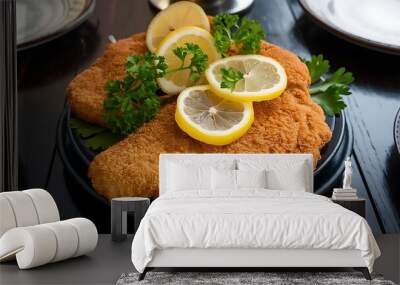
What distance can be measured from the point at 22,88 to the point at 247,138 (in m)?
1.85

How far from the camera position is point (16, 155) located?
571 centimetres

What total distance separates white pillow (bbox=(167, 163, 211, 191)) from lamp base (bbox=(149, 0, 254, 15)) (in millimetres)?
1292

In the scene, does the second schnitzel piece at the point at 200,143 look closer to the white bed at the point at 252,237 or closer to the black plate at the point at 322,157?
the black plate at the point at 322,157

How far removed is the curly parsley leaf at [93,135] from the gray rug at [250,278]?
1549 millimetres

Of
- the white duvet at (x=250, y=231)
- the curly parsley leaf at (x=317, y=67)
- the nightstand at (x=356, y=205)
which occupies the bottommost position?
the nightstand at (x=356, y=205)

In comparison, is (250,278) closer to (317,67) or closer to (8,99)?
(317,67)

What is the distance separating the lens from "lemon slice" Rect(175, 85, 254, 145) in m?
5.38

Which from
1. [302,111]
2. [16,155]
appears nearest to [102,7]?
[16,155]

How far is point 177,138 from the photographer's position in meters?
5.47

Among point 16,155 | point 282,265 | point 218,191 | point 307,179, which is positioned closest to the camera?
point 282,265

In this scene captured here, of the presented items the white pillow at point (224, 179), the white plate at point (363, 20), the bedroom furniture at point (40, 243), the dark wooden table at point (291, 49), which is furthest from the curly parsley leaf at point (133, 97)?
the white plate at point (363, 20)

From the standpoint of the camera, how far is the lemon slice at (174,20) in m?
5.68

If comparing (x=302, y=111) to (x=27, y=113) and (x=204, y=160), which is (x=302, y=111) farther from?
(x=27, y=113)

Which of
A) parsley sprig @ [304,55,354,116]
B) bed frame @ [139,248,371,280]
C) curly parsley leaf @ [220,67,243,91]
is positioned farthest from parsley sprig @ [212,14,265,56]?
bed frame @ [139,248,371,280]
